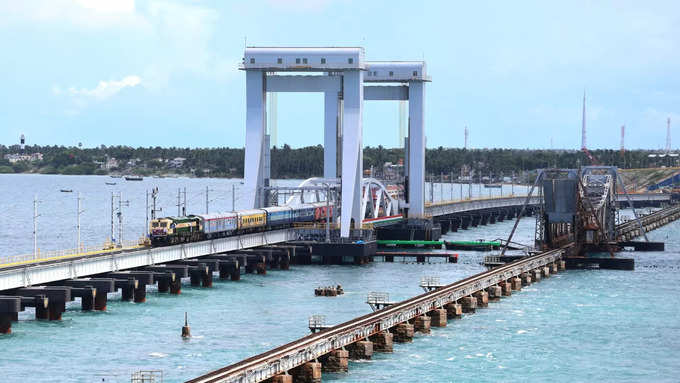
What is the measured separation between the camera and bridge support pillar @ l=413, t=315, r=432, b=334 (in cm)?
7788

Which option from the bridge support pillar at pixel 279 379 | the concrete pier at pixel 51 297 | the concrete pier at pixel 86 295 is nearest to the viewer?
the bridge support pillar at pixel 279 379

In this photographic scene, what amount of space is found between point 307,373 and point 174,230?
51.3 meters

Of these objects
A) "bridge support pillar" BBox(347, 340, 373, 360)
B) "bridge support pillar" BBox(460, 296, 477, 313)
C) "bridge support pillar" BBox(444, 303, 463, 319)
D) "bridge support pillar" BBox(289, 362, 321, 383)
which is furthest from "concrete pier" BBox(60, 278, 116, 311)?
"bridge support pillar" BBox(289, 362, 321, 383)

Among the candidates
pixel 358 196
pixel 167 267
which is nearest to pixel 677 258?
pixel 358 196

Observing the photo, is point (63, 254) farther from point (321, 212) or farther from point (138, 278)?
point (321, 212)

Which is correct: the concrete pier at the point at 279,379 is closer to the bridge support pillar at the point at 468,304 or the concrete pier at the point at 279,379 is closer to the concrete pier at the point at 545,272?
the bridge support pillar at the point at 468,304

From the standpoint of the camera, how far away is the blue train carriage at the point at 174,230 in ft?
Answer: 353

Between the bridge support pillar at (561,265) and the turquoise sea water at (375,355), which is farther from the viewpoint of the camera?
the bridge support pillar at (561,265)

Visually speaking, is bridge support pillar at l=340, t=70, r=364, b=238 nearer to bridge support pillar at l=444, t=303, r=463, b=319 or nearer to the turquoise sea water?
the turquoise sea water

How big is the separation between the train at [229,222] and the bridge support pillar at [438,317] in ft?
110

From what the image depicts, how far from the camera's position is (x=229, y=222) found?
121438 millimetres

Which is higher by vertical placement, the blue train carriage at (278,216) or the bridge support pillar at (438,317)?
the blue train carriage at (278,216)

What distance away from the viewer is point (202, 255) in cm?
10956

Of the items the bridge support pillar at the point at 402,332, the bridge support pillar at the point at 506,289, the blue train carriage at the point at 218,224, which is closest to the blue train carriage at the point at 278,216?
the blue train carriage at the point at 218,224
